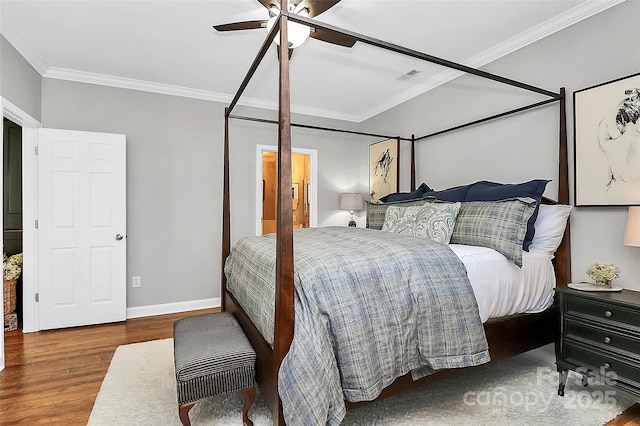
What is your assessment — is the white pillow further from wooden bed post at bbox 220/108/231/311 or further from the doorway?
the doorway

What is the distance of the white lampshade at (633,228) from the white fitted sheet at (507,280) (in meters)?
0.49

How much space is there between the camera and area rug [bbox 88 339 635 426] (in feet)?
6.15

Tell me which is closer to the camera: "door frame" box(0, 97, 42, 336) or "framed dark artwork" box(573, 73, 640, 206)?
"framed dark artwork" box(573, 73, 640, 206)

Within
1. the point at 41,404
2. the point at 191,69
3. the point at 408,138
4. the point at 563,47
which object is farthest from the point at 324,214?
the point at 41,404

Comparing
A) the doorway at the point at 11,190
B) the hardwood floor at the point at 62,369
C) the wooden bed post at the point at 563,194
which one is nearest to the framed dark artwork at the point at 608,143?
the wooden bed post at the point at 563,194

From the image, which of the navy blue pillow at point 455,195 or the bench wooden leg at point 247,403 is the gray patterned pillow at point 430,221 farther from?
the bench wooden leg at point 247,403

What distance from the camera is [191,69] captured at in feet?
11.7

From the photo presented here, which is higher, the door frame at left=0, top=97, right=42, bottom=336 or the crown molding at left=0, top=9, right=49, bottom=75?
the crown molding at left=0, top=9, right=49, bottom=75

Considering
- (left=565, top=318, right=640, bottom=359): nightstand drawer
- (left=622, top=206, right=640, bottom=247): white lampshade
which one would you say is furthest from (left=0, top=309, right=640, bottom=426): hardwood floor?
(left=622, top=206, right=640, bottom=247): white lampshade

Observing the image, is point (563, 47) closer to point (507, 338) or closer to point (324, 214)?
point (507, 338)

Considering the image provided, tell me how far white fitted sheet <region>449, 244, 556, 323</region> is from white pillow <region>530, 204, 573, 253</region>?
6 centimetres

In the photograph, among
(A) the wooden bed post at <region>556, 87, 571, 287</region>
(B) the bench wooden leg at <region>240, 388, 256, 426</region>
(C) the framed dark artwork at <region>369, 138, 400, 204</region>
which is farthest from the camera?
(C) the framed dark artwork at <region>369, 138, 400, 204</region>

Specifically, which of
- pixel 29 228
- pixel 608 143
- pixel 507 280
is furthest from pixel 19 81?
pixel 608 143

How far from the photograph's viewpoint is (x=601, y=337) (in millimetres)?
1946
